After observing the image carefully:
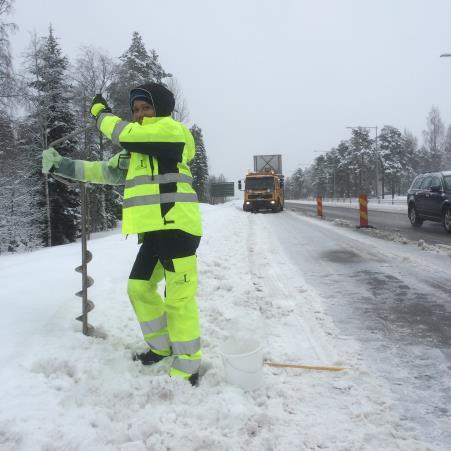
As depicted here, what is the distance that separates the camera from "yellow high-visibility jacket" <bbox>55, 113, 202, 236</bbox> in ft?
8.82

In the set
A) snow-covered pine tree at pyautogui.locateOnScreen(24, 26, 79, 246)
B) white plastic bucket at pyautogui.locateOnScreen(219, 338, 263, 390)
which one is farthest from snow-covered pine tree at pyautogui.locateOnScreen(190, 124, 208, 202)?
white plastic bucket at pyautogui.locateOnScreen(219, 338, 263, 390)

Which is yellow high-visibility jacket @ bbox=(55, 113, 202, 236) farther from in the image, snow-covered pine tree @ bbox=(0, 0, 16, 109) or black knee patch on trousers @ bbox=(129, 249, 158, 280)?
snow-covered pine tree @ bbox=(0, 0, 16, 109)

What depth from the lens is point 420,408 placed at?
268cm

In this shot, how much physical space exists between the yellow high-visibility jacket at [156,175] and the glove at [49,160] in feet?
1.34

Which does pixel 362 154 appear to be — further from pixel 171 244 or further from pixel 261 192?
pixel 171 244

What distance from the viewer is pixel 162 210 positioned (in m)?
2.76

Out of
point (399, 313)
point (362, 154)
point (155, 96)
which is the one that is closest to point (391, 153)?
point (362, 154)

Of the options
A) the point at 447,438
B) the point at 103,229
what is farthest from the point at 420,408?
the point at 103,229

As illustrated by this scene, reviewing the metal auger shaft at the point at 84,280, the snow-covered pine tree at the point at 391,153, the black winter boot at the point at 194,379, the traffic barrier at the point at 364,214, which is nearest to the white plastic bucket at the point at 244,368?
the black winter boot at the point at 194,379

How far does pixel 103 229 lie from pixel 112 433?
32513 mm

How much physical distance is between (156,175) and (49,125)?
90.5ft

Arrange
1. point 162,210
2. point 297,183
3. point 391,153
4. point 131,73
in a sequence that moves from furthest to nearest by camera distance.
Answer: point 297,183 → point 391,153 → point 131,73 → point 162,210

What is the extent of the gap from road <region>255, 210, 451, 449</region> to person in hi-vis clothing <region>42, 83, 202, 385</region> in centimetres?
147

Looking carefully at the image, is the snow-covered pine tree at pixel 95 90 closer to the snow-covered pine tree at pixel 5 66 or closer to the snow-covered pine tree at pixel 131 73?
the snow-covered pine tree at pixel 131 73
